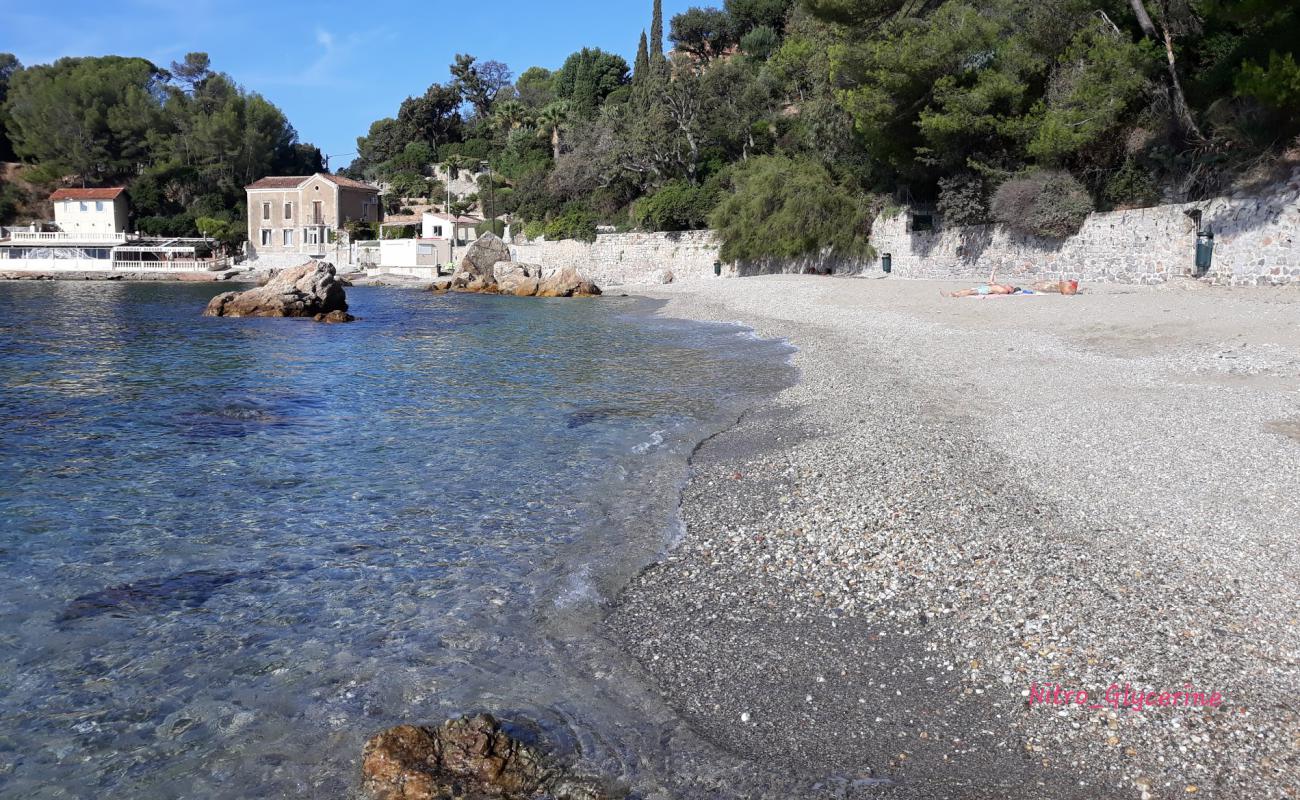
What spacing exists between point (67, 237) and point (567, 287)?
180ft

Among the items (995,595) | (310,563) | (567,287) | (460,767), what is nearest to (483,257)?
(567,287)

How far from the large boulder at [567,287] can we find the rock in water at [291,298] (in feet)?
48.4

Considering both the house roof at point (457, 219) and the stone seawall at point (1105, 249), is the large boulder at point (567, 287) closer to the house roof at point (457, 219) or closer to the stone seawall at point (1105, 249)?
the stone seawall at point (1105, 249)

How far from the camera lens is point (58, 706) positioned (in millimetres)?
4539

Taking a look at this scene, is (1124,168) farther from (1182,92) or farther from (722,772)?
(722,772)

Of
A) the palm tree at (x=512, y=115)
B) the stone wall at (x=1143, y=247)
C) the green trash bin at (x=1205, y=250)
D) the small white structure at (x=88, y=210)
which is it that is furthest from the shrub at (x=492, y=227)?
the green trash bin at (x=1205, y=250)

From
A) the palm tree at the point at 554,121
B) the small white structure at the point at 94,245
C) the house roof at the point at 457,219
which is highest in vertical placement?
the palm tree at the point at 554,121

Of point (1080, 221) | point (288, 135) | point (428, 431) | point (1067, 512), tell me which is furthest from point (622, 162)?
point (288, 135)

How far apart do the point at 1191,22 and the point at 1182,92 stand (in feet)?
7.77

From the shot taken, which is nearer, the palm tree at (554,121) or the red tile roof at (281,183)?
the palm tree at (554,121)

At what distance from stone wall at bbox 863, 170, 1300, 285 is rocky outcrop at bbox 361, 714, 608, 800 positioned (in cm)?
2356

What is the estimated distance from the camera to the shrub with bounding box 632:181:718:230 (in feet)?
158

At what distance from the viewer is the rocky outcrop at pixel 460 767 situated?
3.78m

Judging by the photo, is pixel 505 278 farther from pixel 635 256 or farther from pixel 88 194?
pixel 88 194
